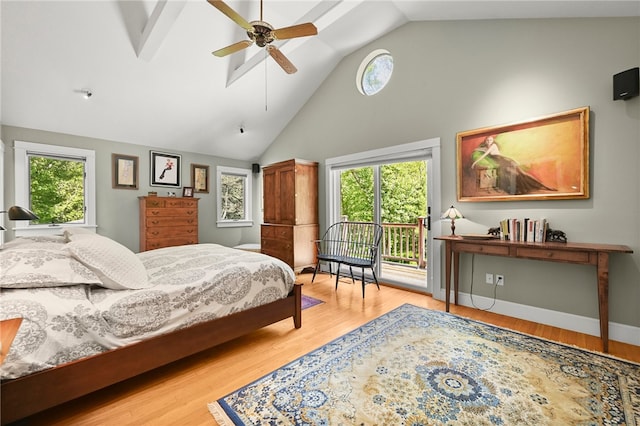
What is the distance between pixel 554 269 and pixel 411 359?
5.88ft

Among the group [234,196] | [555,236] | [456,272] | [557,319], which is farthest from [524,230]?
[234,196]

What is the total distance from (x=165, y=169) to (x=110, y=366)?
4.29 m

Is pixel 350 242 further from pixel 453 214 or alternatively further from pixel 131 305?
pixel 131 305

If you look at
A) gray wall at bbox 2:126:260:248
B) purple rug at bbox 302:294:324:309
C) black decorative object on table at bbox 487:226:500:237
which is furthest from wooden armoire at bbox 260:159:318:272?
black decorative object on table at bbox 487:226:500:237

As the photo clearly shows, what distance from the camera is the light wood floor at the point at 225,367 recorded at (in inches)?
61.8

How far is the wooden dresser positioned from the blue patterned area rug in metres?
3.70

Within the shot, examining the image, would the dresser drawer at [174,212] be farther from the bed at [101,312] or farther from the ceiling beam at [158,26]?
the bed at [101,312]

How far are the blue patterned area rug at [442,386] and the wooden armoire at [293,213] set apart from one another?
244cm

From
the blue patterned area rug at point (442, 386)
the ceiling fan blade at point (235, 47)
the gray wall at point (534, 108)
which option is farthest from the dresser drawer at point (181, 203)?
the blue patterned area rug at point (442, 386)

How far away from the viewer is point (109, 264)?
179 centimetres

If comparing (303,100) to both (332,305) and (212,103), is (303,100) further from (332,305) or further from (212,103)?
(332,305)

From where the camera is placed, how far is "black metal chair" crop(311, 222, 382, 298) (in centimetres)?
394

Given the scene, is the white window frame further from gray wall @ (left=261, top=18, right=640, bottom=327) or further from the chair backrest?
gray wall @ (left=261, top=18, right=640, bottom=327)

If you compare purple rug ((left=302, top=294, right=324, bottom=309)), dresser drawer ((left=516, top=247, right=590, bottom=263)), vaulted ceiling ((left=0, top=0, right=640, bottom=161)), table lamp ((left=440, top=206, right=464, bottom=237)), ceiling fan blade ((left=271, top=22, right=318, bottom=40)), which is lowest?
purple rug ((left=302, top=294, right=324, bottom=309))
